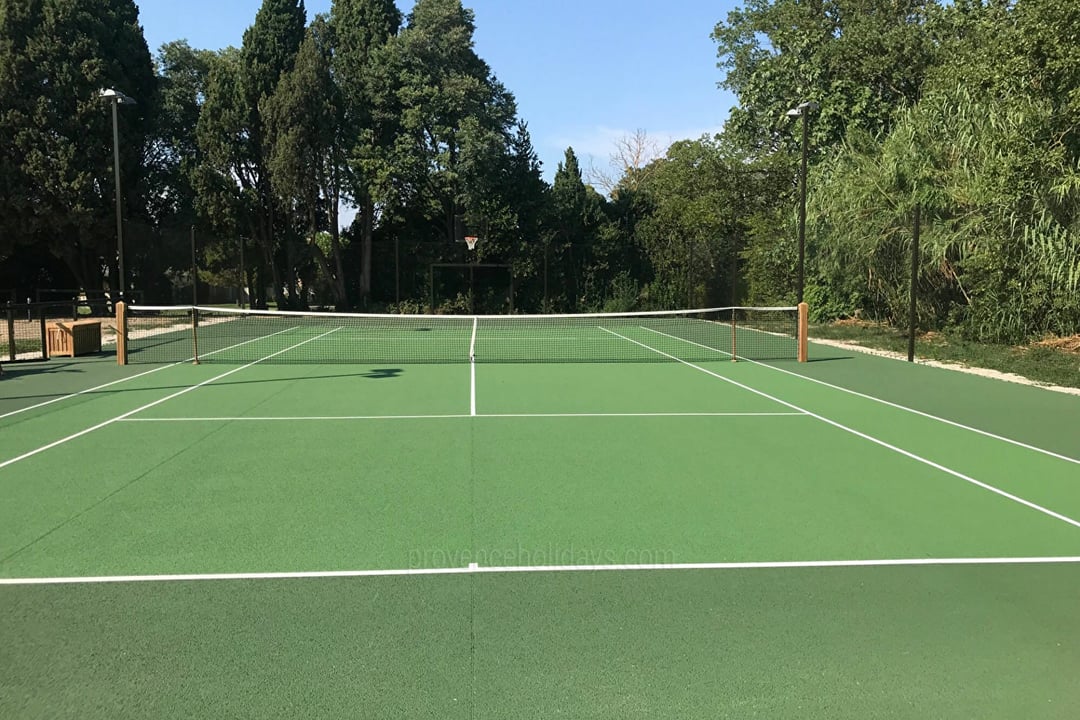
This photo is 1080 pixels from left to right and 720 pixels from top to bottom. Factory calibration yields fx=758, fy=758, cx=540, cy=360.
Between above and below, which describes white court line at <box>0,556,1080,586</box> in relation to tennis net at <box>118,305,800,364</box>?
below

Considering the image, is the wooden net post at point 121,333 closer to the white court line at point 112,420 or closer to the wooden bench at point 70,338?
the wooden bench at point 70,338

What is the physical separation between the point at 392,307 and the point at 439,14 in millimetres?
14062

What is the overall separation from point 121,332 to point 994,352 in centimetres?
1859

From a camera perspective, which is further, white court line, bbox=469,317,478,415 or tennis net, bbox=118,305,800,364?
tennis net, bbox=118,305,800,364

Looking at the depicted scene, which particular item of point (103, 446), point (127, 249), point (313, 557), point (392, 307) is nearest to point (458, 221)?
point (392, 307)

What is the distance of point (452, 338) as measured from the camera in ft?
77.5

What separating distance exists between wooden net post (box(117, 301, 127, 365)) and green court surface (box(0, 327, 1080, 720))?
5969mm

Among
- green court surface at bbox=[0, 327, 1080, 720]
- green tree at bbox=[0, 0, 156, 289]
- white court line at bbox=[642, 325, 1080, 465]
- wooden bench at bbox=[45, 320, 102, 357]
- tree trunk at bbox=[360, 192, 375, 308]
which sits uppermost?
green tree at bbox=[0, 0, 156, 289]

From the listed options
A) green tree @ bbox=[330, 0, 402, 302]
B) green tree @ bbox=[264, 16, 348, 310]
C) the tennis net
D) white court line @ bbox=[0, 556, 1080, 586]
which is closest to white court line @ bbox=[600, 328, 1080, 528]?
white court line @ bbox=[0, 556, 1080, 586]

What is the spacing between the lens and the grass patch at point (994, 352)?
13.8 metres

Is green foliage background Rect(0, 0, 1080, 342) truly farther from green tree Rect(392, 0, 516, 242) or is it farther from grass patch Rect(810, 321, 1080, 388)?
grass patch Rect(810, 321, 1080, 388)

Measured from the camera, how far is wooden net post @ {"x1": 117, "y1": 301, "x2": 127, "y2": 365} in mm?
15297

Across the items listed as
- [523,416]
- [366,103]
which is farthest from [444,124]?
[523,416]

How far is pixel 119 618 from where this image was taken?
3965 mm
